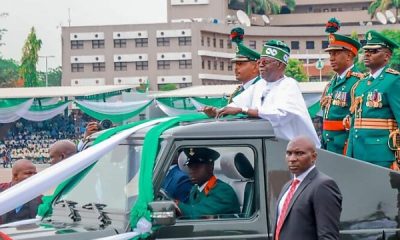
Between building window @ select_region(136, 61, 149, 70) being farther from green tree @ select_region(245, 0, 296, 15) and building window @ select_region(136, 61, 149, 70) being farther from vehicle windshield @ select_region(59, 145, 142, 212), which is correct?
vehicle windshield @ select_region(59, 145, 142, 212)

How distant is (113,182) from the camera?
519 cm

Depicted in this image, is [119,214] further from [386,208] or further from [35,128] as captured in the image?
[35,128]

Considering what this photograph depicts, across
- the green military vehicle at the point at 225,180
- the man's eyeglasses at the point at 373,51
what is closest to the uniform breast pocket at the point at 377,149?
the man's eyeglasses at the point at 373,51

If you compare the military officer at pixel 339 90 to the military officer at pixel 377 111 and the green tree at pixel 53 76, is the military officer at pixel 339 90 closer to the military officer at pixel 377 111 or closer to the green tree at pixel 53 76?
A: the military officer at pixel 377 111

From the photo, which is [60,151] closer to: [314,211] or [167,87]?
[314,211]

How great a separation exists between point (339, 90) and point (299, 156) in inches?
104

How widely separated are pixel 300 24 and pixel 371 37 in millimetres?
104168

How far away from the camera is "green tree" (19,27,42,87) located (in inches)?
3627

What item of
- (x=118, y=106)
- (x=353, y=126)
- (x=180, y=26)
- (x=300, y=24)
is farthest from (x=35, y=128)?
(x=300, y=24)

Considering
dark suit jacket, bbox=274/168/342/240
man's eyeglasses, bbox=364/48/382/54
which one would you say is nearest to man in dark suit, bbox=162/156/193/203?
dark suit jacket, bbox=274/168/342/240

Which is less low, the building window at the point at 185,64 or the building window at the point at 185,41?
the building window at the point at 185,41

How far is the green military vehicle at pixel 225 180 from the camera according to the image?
5.01m

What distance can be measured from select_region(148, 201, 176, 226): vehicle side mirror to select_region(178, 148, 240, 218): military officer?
18.1 inches

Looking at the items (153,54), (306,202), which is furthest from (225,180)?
(153,54)
